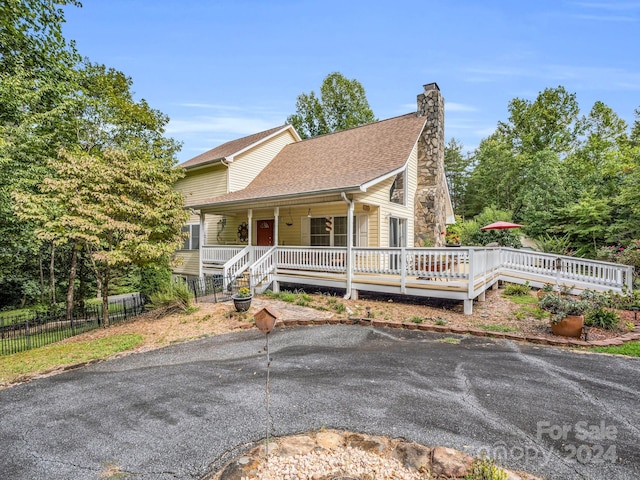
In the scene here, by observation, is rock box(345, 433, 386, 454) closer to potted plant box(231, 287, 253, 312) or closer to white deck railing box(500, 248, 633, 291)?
potted plant box(231, 287, 253, 312)

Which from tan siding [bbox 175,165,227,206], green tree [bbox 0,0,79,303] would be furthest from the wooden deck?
green tree [bbox 0,0,79,303]

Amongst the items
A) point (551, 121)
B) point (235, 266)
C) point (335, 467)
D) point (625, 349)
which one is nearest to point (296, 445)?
point (335, 467)

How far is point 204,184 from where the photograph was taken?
1625 centimetres

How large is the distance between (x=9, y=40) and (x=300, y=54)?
1085cm

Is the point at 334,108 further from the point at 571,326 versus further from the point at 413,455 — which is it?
the point at 413,455

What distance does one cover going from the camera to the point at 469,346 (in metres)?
5.74

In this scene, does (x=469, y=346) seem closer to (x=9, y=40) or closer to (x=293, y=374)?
(x=293, y=374)

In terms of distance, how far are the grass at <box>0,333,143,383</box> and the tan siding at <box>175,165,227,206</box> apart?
890 centimetres

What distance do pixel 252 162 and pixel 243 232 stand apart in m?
4.04

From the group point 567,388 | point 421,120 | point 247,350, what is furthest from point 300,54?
point 567,388

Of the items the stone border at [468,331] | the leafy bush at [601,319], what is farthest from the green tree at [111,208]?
the leafy bush at [601,319]

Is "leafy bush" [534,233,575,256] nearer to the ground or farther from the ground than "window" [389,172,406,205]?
nearer to the ground

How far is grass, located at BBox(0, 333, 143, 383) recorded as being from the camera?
545cm

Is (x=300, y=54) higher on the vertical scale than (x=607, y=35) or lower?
higher
